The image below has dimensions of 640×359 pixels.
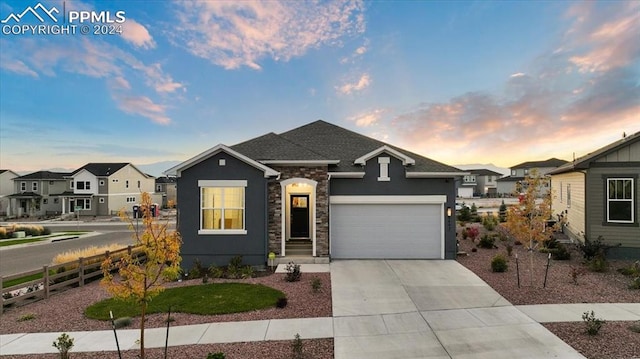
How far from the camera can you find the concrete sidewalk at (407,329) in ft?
18.8

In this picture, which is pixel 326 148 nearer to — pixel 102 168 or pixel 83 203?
pixel 102 168

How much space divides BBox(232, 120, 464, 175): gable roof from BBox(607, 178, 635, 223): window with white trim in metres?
6.68

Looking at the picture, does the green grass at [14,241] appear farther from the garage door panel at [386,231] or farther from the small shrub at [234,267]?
the garage door panel at [386,231]

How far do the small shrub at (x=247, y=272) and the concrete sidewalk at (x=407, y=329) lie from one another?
3.62 m

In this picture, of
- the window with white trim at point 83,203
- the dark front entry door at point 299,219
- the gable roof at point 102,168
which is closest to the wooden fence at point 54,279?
the dark front entry door at point 299,219

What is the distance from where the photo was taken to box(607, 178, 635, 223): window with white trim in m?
12.6

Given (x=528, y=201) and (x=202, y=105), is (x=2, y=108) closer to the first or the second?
(x=202, y=105)

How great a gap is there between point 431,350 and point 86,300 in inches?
394

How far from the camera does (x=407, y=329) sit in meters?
6.62

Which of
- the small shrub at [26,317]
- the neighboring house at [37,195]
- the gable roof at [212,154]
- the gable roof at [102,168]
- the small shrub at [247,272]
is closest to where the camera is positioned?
the small shrub at [26,317]

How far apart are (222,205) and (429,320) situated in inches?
342


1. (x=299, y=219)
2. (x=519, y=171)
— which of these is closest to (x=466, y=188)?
(x=519, y=171)

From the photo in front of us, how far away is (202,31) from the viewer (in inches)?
665

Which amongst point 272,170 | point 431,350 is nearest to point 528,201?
point 431,350
